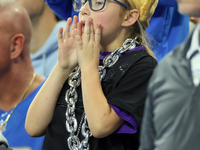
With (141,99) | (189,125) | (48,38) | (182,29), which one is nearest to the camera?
(189,125)

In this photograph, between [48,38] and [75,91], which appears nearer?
[75,91]

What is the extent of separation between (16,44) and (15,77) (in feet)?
0.64

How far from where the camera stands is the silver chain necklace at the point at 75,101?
109 centimetres

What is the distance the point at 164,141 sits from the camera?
20.4 inches

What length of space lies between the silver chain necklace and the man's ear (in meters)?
0.55

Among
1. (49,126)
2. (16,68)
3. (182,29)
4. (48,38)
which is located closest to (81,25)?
(49,126)

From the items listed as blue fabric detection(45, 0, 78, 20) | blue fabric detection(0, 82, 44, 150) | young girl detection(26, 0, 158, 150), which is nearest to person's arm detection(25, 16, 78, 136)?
young girl detection(26, 0, 158, 150)

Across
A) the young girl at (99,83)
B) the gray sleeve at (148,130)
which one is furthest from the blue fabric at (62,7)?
the gray sleeve at (148,130)

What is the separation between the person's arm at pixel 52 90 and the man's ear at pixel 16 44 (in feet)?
1.62

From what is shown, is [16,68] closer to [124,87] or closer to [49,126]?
[49,126]

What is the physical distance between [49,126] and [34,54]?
176 cm

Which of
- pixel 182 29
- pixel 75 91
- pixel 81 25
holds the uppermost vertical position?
pixel 81 25

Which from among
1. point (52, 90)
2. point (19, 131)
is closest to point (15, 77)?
point (19, 131)

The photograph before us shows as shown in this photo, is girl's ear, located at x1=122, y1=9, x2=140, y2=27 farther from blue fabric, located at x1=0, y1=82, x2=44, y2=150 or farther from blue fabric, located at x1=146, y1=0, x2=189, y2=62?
blue fabric, located at x1=0, y1=82, x2=44, y2=150
